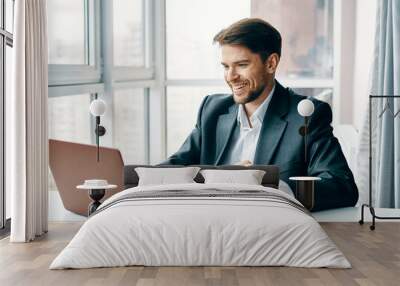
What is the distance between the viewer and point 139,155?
8477 millimetres

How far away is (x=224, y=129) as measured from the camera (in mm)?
8055

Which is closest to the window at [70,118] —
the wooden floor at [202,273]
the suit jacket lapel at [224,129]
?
the suit jacket lapel at [224,129]

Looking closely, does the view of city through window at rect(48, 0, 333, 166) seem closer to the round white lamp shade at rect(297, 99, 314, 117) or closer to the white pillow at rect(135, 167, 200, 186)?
the round white lamp shade at rect(297, 99, 314, 117)

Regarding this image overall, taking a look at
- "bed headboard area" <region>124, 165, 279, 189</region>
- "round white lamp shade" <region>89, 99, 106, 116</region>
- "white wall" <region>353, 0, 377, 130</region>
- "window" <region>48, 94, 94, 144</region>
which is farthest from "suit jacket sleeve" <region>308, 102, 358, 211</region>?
"window" <region>48, 94, 94, 144</region>

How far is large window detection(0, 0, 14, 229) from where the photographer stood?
22.3 feet

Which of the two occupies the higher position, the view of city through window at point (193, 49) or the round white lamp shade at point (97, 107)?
the view of city through window at point (193, 49)

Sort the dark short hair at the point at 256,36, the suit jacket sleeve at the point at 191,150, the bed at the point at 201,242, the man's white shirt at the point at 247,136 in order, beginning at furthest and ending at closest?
the suit jacket sleeve at the point at 191,150
the dark short hair at the point at 256,36
the man's white shirt at the point at 247,136
the bed at the point at 201,242

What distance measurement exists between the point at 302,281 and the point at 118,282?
1056mm

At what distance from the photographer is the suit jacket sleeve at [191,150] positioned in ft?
26.8

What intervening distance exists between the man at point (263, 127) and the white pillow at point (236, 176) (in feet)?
1.83

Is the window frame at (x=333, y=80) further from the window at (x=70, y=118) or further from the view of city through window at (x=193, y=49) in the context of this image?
the window at (x=70, y=118)

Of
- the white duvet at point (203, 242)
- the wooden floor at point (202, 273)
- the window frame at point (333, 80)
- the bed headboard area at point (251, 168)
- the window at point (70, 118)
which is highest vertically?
the window frame at point (333, 80)

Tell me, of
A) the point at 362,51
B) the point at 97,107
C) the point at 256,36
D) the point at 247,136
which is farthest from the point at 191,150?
the point at 362,51

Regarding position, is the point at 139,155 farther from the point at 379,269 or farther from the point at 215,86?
the point at 379,269
